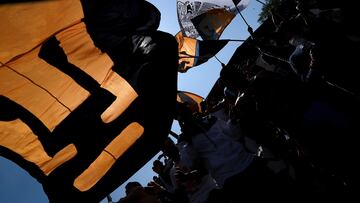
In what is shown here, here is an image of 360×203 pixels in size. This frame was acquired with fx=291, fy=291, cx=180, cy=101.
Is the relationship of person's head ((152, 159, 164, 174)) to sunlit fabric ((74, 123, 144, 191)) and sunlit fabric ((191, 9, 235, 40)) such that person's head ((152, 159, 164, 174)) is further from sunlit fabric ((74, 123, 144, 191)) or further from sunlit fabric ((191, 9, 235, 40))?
sunlit fabric ((191, 9, 235, 40))

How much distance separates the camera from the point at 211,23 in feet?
33.6

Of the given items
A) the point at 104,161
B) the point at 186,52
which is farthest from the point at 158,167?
the point at 186,52

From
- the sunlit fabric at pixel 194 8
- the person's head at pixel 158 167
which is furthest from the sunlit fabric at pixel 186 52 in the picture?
the person's head at pixel 158 167

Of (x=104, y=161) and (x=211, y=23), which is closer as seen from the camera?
(x=104, y=161)

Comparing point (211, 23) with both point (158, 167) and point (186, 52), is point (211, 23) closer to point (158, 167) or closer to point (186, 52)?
point (186, 52)

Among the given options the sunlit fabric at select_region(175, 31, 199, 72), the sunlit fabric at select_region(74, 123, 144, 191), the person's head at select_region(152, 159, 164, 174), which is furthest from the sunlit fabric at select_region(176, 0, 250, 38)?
the sunlit fabric at select_region(74, 123, 144, 191)

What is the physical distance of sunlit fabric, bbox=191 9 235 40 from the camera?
10180 mm

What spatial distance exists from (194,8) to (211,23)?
3.45 feet

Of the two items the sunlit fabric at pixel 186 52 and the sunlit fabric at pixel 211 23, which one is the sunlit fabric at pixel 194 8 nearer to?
the sunlit fabric at pixel 211 23

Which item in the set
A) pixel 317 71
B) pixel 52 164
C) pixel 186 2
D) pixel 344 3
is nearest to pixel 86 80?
pixel 52 164

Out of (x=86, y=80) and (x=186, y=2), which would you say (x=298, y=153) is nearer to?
(x=86, y=80)

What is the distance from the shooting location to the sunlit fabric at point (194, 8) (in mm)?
10445

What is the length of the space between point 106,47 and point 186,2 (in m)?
8.16

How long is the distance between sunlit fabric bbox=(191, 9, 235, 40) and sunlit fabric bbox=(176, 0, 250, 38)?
0.28 m
